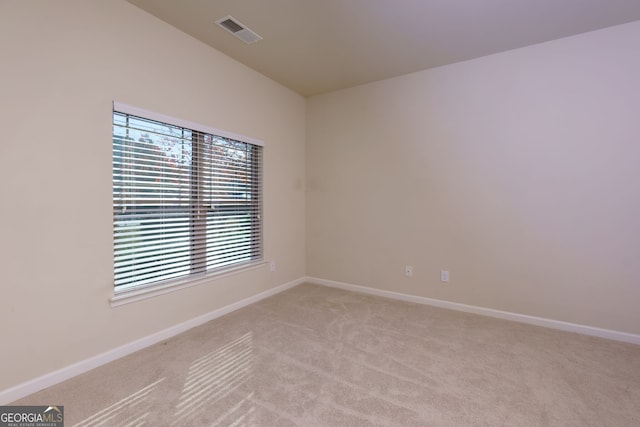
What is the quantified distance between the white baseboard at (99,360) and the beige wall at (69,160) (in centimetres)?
5

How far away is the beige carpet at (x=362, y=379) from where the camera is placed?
1617 mm

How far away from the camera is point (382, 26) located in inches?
98.0

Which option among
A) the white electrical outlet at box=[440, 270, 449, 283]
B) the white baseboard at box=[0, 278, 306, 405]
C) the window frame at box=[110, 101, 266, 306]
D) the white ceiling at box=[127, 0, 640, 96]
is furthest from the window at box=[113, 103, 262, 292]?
the white electrical outlet at box=[440, 270, 449, 283]

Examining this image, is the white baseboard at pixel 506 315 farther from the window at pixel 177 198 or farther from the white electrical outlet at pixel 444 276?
the window at pixel 177 198

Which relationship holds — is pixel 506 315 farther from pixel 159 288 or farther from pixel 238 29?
pixel 238 29

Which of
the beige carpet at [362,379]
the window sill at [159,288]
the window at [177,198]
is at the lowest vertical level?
the beige carpet at [362,379]

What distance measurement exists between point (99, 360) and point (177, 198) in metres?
1.36

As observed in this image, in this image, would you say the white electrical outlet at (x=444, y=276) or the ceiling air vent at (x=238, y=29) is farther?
the white electrical outlet at (x=444, y=276)

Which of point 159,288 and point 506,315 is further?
point 506,315

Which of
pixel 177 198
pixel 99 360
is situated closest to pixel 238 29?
pixel 177 198

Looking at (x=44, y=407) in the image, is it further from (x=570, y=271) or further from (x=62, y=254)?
(x=570, y=271)

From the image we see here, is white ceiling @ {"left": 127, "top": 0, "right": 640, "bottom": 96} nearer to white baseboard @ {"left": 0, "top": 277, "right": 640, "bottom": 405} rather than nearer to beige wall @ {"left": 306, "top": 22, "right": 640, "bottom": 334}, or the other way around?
beige wall @ {"left": 306, "top": 22, "right": 640, "bottom": 334}

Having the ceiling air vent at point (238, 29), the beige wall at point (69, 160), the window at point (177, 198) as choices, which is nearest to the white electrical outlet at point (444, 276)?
the window at point (177, 198)

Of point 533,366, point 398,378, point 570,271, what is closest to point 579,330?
point 570,271
